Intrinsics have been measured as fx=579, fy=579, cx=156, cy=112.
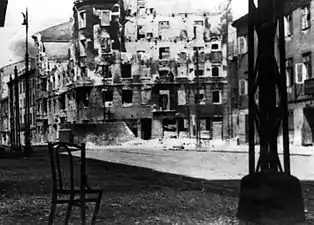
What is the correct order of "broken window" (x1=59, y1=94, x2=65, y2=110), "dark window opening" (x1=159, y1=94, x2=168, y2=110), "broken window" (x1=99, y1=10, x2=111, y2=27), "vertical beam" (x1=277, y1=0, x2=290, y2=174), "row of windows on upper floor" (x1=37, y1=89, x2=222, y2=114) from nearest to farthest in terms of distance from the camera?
"vertical beam" (x1=277, y1=0, x2=290, y2=174) → "broken window" (x1=99, y1=10, x2=111, y2=27) → "broken window" (x1=59, y1=94, x2=65, y2=110) → "row of windows on upper floor" (x1=37, y1=89, x2=222, y2=114) → "dark window opening" (x1=159, y1=94, x2=168, y2=110)

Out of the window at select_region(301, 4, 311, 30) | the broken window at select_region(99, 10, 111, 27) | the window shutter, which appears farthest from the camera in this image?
the window shutter

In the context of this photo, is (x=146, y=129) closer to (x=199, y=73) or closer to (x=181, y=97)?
(x=181, y=97)

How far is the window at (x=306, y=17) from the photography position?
18.7 meters

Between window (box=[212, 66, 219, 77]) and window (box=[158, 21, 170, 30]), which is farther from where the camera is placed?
window (box=[212, 66, 219, 77])

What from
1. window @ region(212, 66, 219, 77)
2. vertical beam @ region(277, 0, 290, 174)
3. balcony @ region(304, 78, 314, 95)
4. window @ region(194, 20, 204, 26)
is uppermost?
window @ region(194, 20, 204, 26)

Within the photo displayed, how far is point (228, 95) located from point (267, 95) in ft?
54.8

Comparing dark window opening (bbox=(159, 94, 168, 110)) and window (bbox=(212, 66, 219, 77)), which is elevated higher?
→ window (bbox=(212, 66, 219, 77))

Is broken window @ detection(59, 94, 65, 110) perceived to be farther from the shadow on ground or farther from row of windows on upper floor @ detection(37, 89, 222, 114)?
→ the shadow on ground

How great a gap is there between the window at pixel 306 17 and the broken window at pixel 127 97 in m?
6.61

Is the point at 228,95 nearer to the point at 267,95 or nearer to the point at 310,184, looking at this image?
the point at 310,184

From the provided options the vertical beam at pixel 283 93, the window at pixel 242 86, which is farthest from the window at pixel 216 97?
→ the vertical beam at pixel 283 93

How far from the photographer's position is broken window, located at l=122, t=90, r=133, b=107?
51.6 ft

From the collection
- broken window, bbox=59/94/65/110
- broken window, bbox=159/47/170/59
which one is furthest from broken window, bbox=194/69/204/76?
broken window, bbox=59/94/65/110

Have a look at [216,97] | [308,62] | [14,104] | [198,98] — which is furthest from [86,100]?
[14,104]
